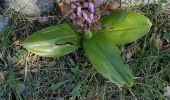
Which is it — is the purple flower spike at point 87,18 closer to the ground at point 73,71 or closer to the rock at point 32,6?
Answer: the ground at point 73,71

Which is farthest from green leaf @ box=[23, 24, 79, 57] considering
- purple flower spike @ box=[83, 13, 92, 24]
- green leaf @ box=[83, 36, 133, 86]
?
purple flower spike @ box=[83, 13, 92, 24]

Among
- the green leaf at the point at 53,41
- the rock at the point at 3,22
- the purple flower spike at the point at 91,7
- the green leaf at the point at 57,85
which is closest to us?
the purple flower spike at the point at 91,7

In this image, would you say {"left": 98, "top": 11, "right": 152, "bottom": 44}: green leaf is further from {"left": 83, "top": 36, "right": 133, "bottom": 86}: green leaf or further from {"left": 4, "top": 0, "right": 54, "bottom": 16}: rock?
{"left": 4, "top": 0, "right": 54, "bottom": 16}: rock

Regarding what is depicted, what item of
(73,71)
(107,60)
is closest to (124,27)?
(107,60)

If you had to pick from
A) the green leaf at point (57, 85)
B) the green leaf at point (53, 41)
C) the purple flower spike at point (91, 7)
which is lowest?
the green leaf at point (57, 85)

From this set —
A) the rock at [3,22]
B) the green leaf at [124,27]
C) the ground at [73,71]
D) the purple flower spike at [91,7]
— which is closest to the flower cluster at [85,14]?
the purple flower spike at [91,7]

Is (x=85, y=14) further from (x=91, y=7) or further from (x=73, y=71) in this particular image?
(x=73, y=71)
